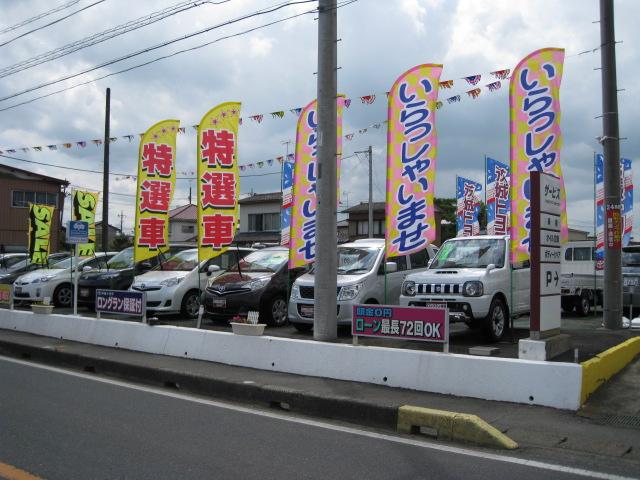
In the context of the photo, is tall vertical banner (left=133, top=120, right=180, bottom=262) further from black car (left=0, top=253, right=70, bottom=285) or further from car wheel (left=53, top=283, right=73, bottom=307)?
black car (left=0, top=253, right=70, bottom=285)

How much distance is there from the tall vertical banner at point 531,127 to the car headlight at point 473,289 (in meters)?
0.78

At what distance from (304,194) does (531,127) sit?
13.5ft

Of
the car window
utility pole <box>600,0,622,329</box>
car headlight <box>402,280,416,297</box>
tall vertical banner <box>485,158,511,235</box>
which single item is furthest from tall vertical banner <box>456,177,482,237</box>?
car headlight <box>402,280,416,297</box>

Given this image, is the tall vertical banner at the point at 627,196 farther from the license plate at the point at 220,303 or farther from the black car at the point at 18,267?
the black car at the point at 18,267

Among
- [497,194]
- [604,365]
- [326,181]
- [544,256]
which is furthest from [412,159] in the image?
[497,194]

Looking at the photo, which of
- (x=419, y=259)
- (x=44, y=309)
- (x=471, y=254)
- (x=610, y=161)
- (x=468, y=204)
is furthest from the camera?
(x=468, y=204)

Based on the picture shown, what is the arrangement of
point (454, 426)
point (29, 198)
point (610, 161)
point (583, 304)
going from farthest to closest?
1. point (29, 198)
2. point (583, 304)
3. point (610, 161)
4. point (454, 426)

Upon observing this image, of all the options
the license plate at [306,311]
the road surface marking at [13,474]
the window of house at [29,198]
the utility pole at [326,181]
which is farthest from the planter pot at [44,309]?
the window of house at [29,198]

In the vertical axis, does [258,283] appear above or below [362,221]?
below

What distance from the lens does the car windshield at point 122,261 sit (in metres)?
16.3

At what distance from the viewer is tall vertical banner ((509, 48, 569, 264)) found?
30.7 ft

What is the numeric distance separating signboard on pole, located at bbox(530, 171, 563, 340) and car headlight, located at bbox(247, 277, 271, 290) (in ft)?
20.1

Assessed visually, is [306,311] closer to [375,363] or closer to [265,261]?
[265,261]

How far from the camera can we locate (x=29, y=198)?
1576 inches
